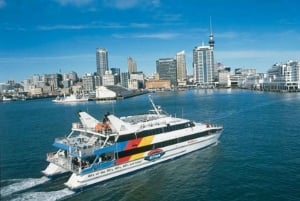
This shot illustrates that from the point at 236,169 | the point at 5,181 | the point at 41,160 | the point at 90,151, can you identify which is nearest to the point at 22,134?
the point at 41,160

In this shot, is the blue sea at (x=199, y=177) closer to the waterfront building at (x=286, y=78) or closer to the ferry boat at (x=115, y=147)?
the ferry boat at (x=115, y=147)

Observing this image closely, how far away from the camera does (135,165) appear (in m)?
25.5

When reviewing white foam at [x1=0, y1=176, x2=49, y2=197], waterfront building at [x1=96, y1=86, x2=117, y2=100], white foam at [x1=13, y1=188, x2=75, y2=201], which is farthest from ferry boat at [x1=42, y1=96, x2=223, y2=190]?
waterfront building at [x1=96, y1=86, x2=117, y2=100]

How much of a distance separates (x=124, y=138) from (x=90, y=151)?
10.0 feet

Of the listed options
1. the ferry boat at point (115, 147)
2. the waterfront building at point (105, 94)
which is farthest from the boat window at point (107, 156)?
the waterfront building at point (105, 94)

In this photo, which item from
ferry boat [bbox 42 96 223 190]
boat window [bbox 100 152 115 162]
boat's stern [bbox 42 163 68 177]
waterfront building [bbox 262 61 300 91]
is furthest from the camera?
waterfront building [bbox 262 61 300 91]

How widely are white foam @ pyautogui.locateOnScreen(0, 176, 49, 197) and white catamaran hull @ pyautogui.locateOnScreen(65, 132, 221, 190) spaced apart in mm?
2668

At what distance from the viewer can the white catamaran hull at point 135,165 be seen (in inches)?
877

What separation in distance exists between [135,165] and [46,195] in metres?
7.36

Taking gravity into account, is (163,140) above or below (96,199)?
above

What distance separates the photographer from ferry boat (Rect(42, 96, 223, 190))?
2322cm

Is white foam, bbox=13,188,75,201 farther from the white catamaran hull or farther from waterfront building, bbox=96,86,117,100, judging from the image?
waterfront building, bbox=96,86,117,100

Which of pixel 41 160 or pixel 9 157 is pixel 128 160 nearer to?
pixel 41 160

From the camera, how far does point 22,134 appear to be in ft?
154
